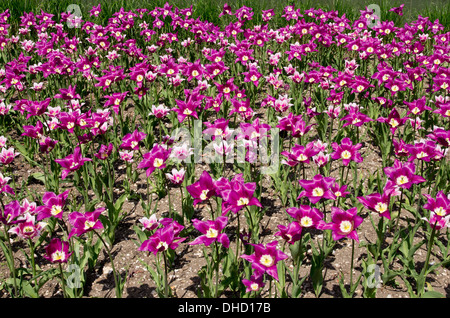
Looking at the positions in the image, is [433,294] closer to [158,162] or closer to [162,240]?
[162,240]

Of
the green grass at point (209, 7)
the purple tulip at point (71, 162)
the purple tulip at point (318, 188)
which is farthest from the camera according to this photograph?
the green grass at point (209, 7)

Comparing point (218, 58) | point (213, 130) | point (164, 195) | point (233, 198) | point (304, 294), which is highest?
point (218, 58)

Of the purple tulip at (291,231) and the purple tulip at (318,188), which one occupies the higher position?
the purple tulip at (318,188)

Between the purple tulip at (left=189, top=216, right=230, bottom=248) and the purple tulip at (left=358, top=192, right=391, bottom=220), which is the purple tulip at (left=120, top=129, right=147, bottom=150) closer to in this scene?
the purple tulip at (left=189, top=216, right=230, bottom=248)

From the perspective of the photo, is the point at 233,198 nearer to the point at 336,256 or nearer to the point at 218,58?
the point at 336,256

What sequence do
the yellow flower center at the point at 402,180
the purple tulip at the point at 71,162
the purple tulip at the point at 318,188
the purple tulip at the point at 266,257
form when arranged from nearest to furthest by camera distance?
the purple tulip at the point at 266,257 < the purple tulip at the point at 318,188 < the yellow flower center at the point at 402,180 < the purple tulip at the point at 71,162

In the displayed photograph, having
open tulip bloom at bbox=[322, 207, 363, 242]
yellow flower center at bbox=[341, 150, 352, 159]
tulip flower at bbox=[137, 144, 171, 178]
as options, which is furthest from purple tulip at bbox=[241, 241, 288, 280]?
yellow flower center at bbox=[341, 150, 352, 159]

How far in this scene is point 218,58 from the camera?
20.2 ft

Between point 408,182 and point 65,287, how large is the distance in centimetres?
265

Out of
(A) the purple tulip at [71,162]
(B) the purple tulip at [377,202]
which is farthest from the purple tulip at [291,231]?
(A) the purple tulip at [71,162]

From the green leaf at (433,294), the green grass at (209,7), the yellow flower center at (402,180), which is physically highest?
the green grass at (209,7)

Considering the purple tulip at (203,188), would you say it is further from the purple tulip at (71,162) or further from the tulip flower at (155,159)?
the purple tulip at (71,162)

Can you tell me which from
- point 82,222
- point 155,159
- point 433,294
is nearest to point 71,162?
point 155,159
